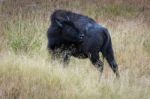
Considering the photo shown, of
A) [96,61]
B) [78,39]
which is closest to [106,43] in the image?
[96,61]

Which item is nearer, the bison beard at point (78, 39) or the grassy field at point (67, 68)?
the grassy field at point (67, 68)

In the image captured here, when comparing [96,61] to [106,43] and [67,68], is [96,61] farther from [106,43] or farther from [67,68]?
[67,68]

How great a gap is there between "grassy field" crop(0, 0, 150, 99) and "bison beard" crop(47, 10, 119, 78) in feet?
0.98

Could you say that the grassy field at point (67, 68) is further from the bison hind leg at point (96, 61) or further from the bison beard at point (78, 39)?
the bison beard at point (78, 39)

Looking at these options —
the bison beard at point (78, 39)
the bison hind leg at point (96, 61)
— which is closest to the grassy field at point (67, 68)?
the bison hind leg at point (96, 61)

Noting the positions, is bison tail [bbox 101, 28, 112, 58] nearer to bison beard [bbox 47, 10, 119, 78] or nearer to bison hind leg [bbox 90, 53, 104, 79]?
bison beard [bbox 47, 10, 119, 78]

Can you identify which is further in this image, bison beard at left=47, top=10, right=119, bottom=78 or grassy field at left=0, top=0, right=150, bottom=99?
bison beard at left=47, top=10, right=119, bottom=78

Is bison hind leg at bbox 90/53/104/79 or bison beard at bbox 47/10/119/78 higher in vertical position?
bison beard at bbox 47/10/119/78

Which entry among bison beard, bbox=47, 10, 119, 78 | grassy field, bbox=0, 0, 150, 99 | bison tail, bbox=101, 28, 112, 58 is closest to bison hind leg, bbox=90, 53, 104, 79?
bison beard, bbox=47, 10, 119, 78

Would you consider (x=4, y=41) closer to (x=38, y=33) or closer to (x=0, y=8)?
(x=38, y=33)

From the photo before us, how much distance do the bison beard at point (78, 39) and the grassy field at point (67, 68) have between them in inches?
11.8

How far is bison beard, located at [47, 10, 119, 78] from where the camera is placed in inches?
465

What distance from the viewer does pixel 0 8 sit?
21.2 m

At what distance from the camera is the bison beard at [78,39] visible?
11805mm
